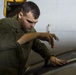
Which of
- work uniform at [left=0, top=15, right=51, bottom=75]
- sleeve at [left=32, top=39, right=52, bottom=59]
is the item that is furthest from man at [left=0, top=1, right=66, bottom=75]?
sleeve at [left=32, top=39, right=52, bottom=59]

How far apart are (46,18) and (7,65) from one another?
121cm

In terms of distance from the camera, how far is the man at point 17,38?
109 centimetres

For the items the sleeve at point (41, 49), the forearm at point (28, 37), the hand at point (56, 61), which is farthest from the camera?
the sleeve at point (41, 49)

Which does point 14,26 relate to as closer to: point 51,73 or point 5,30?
point 5,30

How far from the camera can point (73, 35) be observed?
7.47 feet

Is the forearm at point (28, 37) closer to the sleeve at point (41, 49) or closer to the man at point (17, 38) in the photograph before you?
the man at point (17, 38)

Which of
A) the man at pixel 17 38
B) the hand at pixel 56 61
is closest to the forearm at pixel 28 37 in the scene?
the man at pixel 17 38

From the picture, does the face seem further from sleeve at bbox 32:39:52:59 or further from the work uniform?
sleeve at bbox 32:39:52:59

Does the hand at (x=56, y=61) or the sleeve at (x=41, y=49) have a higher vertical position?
the sleeve at (x=41, y=49)

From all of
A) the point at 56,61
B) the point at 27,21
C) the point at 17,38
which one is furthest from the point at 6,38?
the point at 56,61

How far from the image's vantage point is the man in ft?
3.57

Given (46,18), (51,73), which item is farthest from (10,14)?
(51,73)

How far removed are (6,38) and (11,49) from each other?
86 millimetres

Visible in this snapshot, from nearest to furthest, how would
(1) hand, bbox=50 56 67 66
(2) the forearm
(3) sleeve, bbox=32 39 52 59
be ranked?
(2) the forearm, (1) hand, bbox=50 56 67 66, (3) sleeve, bbox=32 39 52 59
